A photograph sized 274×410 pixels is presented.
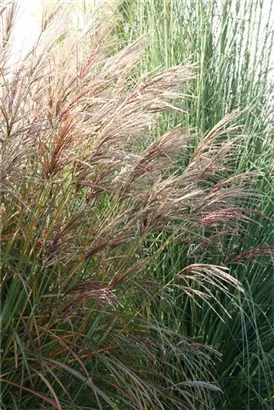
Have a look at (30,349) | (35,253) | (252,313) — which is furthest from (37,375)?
(252,313)

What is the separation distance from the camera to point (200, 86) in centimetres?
388

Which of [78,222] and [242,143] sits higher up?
[78,222]

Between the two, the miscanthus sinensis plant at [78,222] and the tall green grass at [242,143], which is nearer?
the miscanthus sinensis plant at [78,222]

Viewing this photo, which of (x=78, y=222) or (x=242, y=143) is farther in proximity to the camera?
(x=242, y=143)

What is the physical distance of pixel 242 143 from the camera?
3885mm

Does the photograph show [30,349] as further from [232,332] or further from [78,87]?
[232,332]

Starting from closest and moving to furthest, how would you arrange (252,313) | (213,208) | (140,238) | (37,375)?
(37,375) → (140,238) → (213,208) → (252,313)

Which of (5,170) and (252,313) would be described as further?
(252,313)

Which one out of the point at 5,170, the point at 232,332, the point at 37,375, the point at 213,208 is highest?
the point at 5,170

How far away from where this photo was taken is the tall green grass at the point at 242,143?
11.2 feet

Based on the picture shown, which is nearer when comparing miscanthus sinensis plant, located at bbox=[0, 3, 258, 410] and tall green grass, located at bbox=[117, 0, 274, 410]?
miscanthus sinensis plant, located at bbox=[0, 3, 258, 410]

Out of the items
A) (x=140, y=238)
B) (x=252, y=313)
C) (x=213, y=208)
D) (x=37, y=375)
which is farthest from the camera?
(x=252, y=313)

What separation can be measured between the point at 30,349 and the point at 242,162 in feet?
4.96

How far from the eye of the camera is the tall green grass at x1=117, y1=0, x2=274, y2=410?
341cm
